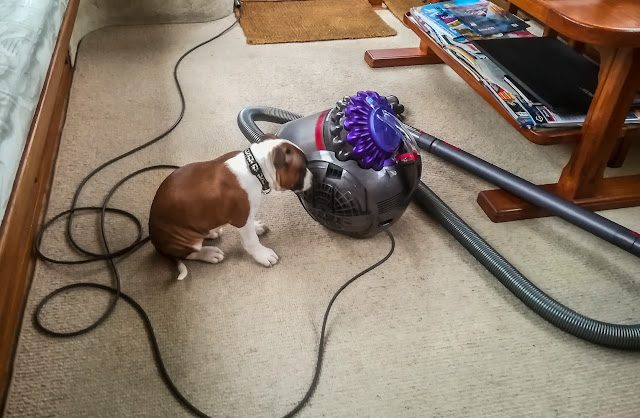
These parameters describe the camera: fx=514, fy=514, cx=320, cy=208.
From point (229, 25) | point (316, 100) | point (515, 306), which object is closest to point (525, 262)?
point (515, 306)

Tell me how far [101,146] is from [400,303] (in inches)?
38.8

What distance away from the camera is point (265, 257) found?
3.84 ft

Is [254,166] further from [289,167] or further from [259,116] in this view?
[259,116]

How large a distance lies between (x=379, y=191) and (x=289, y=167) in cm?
20

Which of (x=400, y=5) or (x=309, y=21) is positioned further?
(x=400, y=5)

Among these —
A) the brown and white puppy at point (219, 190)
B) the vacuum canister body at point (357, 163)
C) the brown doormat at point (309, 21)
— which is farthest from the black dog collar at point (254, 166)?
the brown doormat at point (309, 21)

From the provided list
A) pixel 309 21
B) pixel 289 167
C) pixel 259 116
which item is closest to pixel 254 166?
pixel 289 167

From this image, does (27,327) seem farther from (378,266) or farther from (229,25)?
(229,25)

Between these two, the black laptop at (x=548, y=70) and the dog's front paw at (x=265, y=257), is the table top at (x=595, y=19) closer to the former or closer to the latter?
the black laptop at (x=548, y=70)

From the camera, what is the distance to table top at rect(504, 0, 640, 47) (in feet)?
3.36

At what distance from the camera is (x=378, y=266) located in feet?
3.92

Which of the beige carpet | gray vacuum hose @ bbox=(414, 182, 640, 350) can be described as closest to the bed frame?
the beige carpet

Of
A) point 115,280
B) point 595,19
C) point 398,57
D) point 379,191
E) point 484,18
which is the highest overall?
point 595,19

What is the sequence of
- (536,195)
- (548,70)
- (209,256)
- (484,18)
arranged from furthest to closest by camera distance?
(484,18)
(548,70)
(536,195)
(209,256)
